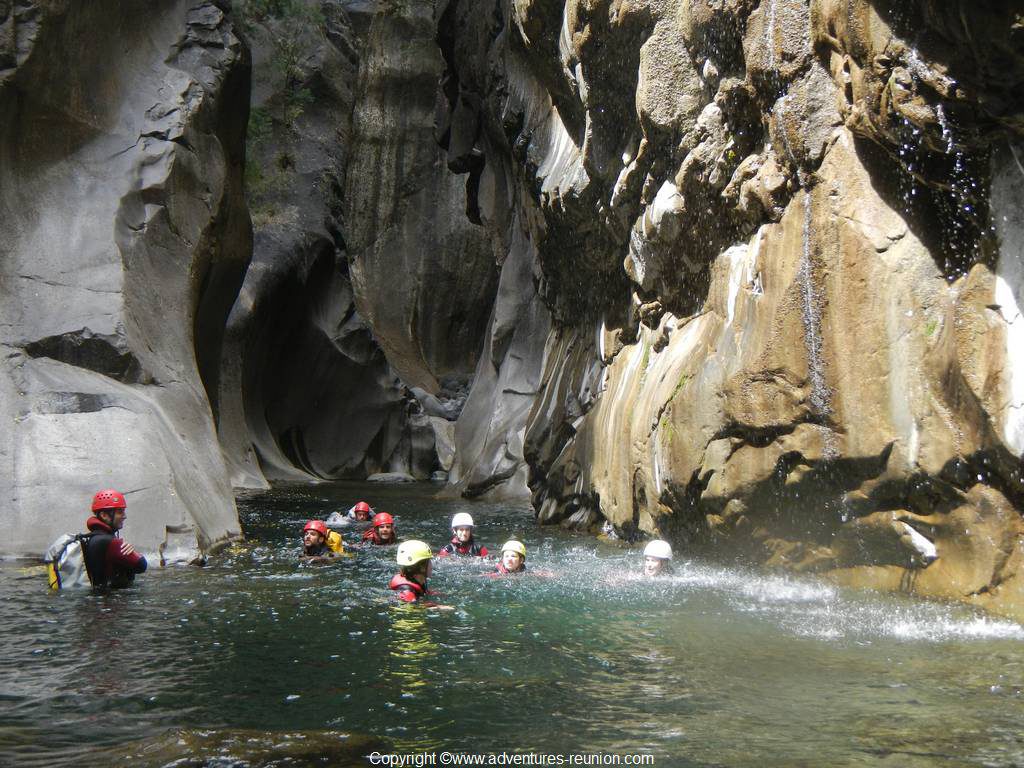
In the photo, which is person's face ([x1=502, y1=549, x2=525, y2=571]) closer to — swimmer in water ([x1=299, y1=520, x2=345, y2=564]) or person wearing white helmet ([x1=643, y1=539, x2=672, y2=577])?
person wearing white helmet ([x1=643, y1=539, x2=672, y2=577])

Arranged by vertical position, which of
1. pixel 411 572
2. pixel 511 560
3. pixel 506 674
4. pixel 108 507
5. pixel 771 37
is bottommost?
pixel 506 674

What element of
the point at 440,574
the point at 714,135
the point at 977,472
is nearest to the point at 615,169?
the point at 714,135

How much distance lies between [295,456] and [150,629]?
22156 millimetres

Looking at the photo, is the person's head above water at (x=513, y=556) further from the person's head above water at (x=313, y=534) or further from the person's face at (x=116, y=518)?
the person's face at (x=116, y=518)

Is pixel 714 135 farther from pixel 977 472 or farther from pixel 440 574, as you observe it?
pixel 440 574

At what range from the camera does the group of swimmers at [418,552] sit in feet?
26.5

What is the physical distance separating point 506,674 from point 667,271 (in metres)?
8.00

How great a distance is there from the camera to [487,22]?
22344 millimetres

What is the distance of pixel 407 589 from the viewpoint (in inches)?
317

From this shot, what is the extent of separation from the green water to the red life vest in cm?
18

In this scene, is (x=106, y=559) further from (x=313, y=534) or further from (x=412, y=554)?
(x=313, y=534)

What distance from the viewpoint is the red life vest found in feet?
26.2

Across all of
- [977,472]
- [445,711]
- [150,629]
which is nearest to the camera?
[445,711]

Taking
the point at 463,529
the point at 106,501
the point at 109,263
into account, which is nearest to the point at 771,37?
the point at 463,529
